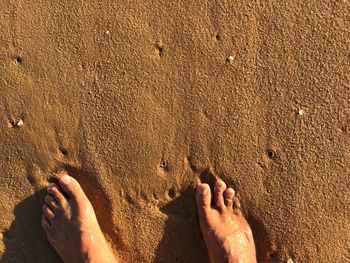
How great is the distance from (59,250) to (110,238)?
30 centimetres

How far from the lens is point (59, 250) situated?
223cm

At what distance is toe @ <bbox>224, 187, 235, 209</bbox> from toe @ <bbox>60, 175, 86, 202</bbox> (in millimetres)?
800

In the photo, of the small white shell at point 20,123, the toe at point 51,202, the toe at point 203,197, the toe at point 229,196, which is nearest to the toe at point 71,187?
the toe at point 51,202

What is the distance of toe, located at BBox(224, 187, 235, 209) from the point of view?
2.12m

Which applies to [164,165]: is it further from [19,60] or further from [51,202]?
[19,60]

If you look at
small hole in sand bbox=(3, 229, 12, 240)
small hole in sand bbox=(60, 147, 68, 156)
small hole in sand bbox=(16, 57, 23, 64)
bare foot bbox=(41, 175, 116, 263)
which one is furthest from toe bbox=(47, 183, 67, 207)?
small hole in sand bbox=(16, 57, 23, 64)

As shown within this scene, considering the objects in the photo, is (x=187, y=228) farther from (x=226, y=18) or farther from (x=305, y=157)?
(x=226, y=18)

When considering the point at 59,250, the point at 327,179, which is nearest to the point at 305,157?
the point at 327,179

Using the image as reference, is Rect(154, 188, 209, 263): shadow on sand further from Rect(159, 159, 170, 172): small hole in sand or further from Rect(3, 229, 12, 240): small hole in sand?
Rect(3, 229, 12, 240): small hole in sand

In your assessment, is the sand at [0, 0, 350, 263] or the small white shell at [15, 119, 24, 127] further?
the small white shell at [15, 119, 24, 127]

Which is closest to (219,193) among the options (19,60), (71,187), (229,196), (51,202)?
(229,196)

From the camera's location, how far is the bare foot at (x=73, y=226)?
219cm

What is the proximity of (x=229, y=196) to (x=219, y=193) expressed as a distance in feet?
0.18

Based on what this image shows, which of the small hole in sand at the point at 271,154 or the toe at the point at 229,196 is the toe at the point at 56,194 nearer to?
the toe at the point at 229,196
